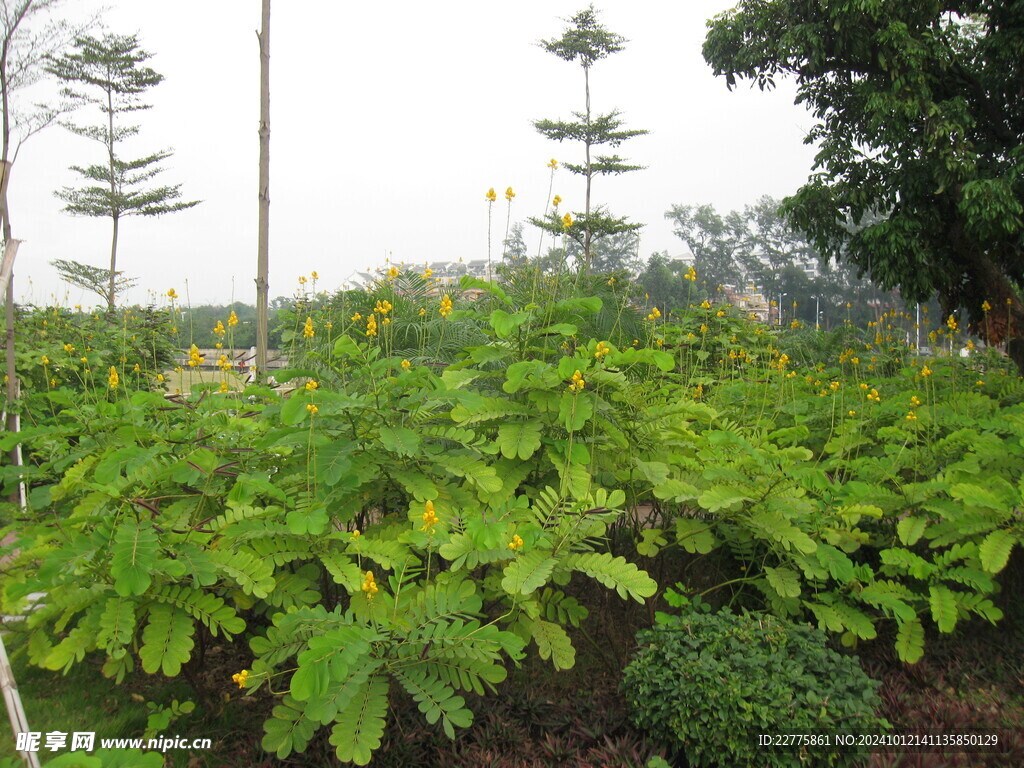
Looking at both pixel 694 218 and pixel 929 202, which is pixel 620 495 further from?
pixel 694 218

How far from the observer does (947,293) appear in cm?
597

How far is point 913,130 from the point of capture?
5688 millimetres

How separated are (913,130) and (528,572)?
5750 millimetres

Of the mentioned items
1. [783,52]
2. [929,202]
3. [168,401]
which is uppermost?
[783,52]

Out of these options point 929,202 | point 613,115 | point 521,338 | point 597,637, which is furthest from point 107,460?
point 613,115

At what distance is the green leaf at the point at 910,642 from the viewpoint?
7.04 feet

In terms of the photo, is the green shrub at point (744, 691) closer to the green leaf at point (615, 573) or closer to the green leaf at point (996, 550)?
the green leaf at point (615, 573)

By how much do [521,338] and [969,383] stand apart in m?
3.38

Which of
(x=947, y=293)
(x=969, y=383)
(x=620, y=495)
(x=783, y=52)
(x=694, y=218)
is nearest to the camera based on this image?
(x=620, y=495)

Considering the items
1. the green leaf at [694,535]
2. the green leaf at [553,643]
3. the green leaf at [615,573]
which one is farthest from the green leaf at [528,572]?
the green leaf at [694,535]

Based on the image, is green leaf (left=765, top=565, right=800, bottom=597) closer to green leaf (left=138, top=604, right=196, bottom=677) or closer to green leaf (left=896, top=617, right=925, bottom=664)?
green leaf (left=896, top=617, right=925, bottom=664)

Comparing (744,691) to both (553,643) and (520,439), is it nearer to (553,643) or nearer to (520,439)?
Result: (553,643)

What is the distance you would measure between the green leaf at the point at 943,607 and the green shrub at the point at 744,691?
0.36 meters

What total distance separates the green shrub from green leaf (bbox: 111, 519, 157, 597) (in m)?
1.31
